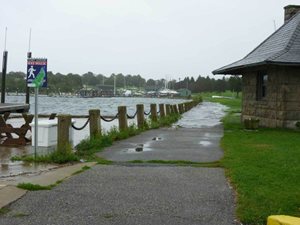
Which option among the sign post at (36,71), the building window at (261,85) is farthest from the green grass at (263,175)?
the building window at (261,85)

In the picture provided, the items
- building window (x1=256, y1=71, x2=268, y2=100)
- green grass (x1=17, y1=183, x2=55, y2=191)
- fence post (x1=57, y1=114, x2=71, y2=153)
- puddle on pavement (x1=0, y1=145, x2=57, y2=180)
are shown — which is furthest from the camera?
building window (x1=256, y1=71, x2=268, y2=100)

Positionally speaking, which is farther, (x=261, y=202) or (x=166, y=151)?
(x=166, y=151)

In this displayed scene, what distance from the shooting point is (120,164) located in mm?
10547

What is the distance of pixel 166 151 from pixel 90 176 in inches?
167

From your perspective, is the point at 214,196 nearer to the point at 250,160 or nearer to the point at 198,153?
the point at 250,160

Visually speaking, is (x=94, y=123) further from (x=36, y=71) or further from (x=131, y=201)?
(x=131, y=201)

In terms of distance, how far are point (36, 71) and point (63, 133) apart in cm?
164

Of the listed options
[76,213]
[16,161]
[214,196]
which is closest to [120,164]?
[16,161]

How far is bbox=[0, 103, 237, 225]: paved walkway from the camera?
20.1 ft

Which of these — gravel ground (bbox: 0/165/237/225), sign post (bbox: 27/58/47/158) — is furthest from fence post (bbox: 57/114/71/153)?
gravel ground (bbox: 0/165/237/225)

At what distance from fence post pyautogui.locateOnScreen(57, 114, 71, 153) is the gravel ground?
2.15m

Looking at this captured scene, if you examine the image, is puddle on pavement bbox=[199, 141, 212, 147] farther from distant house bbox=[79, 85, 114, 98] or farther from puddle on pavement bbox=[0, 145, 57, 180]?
distant house bbox=[79, 85, 114, 98]

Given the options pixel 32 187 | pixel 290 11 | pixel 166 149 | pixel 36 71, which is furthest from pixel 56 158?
pixel 290 11

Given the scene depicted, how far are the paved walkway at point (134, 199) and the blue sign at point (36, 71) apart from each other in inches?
97.6
